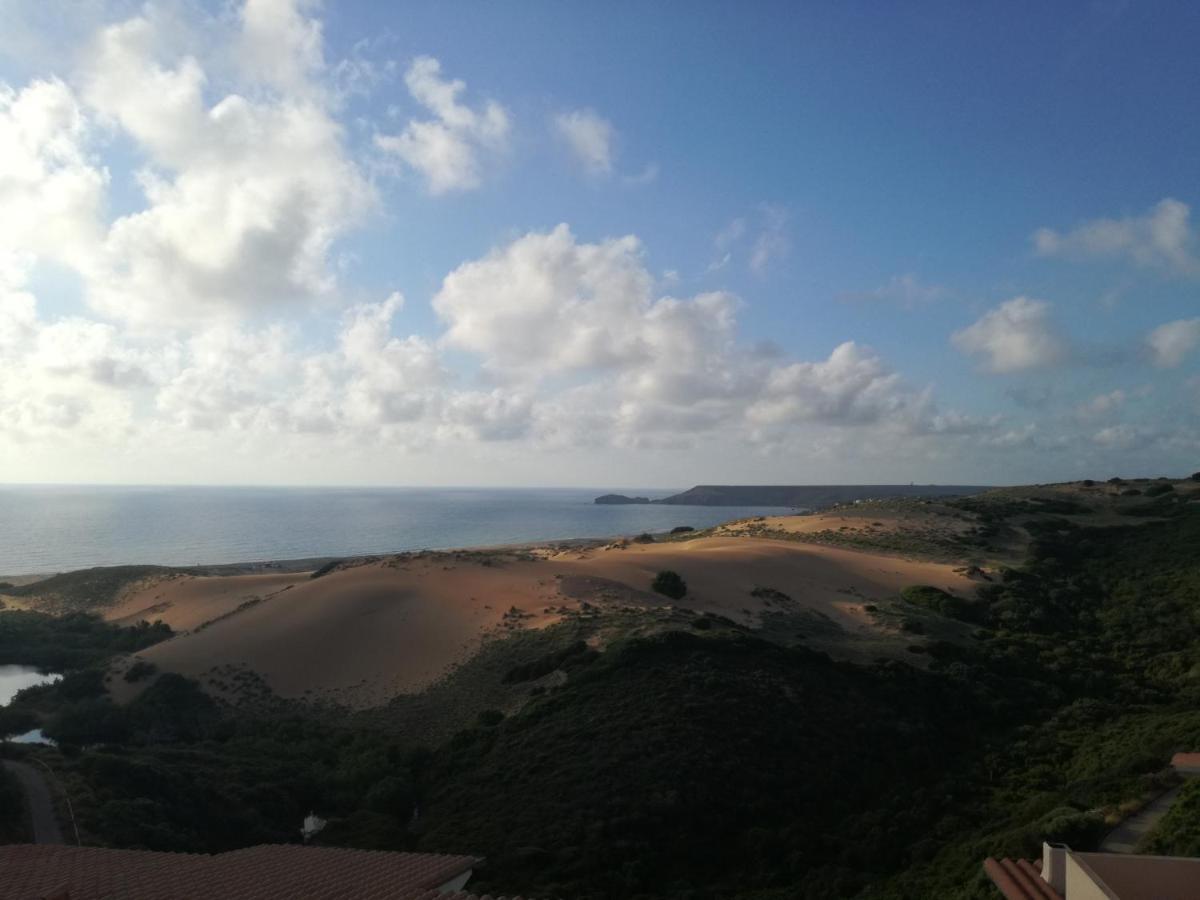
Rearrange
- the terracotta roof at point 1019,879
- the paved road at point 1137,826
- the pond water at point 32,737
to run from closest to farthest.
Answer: the terracotta roof at point 1019,879
the paved road at point 1137,826
the pond water at point 32,737

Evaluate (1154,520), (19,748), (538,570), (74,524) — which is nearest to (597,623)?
(538,570)

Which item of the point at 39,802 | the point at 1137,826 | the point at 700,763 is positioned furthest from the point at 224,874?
the point at 1137,826

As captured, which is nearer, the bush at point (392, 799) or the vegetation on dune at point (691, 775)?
the vegetation on dune at point (691, 775)

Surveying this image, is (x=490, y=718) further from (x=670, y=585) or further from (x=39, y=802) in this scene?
(x=670, y=585)

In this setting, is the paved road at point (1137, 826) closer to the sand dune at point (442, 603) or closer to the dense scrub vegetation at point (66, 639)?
the sand dune at point (442, 603)

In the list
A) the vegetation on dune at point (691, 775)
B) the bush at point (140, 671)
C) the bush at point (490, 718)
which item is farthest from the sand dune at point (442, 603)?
the vegetation on dune at point (691, 775)
